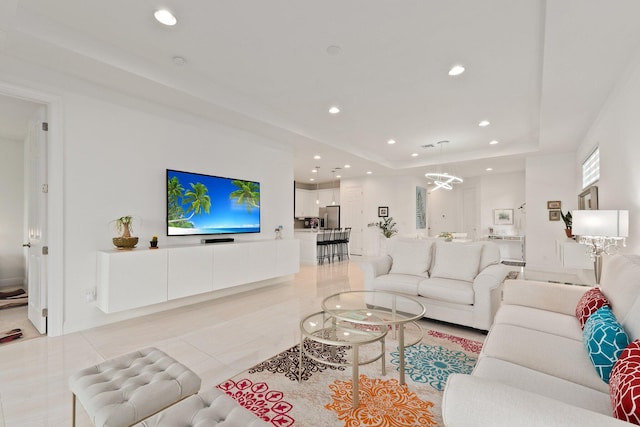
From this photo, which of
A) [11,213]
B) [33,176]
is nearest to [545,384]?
[33,176]

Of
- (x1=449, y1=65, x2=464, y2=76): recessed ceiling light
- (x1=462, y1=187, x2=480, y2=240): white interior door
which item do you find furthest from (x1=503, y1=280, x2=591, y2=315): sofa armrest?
(x1=462, y1=187, x2=480, y2=240): white interior door

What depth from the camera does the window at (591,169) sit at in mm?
4396

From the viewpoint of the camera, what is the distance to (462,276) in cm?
352

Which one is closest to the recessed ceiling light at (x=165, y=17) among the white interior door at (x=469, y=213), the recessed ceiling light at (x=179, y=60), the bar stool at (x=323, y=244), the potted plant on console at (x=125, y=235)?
the recessed ceiling light at (x=179, y=60)

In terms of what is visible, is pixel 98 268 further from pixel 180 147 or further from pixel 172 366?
pixel 172 366

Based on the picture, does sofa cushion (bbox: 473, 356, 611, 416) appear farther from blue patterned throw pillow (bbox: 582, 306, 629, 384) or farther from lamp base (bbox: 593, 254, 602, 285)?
lamp base (bbox: 593, 254, 602, 285)

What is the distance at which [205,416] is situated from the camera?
1.22 meters

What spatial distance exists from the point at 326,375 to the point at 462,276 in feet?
6.92

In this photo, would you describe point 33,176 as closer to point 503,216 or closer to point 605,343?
point 605,343

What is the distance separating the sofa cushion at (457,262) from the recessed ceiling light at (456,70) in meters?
2.04

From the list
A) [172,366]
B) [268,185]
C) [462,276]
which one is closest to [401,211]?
[268,185]

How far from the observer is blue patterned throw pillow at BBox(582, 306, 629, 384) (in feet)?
4.63

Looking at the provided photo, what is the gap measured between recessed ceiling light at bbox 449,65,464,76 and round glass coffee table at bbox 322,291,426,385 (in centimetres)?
253

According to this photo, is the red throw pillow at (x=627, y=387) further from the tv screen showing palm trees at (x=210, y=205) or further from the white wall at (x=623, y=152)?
the tv screen showing palm trees at (x=210, y=205)
